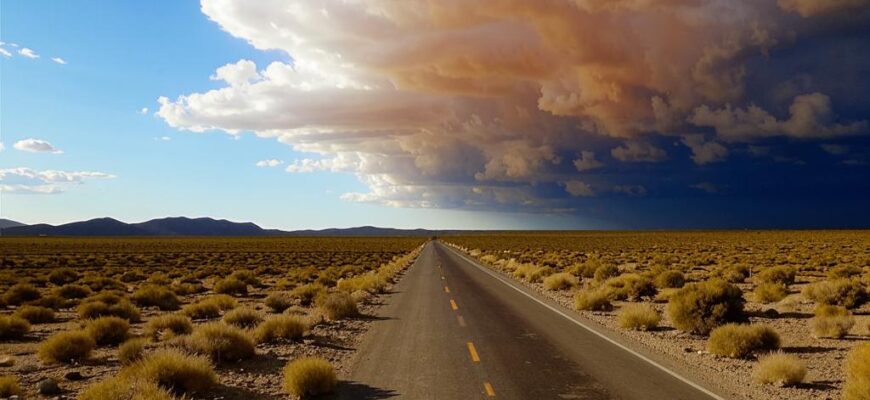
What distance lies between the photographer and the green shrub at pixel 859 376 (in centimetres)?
853

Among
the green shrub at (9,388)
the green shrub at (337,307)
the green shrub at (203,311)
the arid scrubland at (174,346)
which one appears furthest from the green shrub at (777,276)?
the green shrub at (9,388)

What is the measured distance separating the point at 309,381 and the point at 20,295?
69.6 feet

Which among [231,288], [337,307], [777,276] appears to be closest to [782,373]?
[337,307]

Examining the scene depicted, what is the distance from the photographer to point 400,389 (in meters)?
9.50

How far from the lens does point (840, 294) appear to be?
20.6 m

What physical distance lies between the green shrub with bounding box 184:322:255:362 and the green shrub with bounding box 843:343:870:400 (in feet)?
35.7

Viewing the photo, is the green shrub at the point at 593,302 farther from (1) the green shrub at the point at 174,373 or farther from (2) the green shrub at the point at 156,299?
(2) the green shrub at the point at 156,299

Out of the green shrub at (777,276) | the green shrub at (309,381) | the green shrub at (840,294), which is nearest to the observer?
the green shrub at (309,381)

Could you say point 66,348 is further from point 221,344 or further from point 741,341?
point 741,341

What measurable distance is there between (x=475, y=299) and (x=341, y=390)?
47.2 feet

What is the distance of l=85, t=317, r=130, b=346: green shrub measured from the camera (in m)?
14.1

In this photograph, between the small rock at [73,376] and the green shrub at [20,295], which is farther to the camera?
the green shrub at [20,295]

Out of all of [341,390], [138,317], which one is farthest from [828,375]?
[138,317]

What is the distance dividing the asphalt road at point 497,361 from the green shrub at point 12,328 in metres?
9.79
